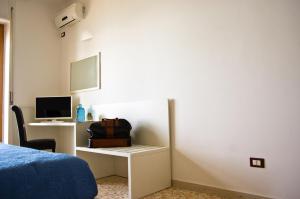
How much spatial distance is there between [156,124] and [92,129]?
0.72 metres

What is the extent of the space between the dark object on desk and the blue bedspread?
3.70 feet

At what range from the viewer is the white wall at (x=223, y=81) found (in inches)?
79.2

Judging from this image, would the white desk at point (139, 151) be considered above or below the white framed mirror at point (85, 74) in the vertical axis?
below

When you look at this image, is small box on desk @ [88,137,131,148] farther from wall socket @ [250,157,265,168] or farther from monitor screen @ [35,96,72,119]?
wall socket @ [250,157,265,168]

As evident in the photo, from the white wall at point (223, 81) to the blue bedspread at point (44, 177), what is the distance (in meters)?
1.30

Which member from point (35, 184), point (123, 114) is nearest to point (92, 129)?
point (123, 114)

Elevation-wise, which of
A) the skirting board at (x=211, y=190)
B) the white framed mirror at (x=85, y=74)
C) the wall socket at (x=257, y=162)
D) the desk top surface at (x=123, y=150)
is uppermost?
the white framed mirror at (x=85, y=74)

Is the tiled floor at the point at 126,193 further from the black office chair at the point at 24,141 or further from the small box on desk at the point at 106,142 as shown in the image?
the black office chair at the point at 24,141

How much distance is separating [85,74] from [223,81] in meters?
2.25

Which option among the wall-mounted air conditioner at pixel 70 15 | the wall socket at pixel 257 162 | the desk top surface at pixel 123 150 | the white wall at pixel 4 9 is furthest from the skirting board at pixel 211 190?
the white wall at pixel 4 9

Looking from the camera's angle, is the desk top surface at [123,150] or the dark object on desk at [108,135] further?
the dark object on desk at [108,135]

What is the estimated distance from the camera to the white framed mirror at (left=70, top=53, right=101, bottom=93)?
3635 millimetres

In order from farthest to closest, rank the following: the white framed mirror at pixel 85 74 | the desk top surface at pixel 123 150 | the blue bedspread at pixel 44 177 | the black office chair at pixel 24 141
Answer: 1. the white framed mirror at pixel 85 74
2. the black office chair at pixel 24 141
3. the desk top surface at pixel 123 150
4. the blue bedspread at pixel 44 177

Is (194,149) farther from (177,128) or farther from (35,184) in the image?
Answer: (35,184)
